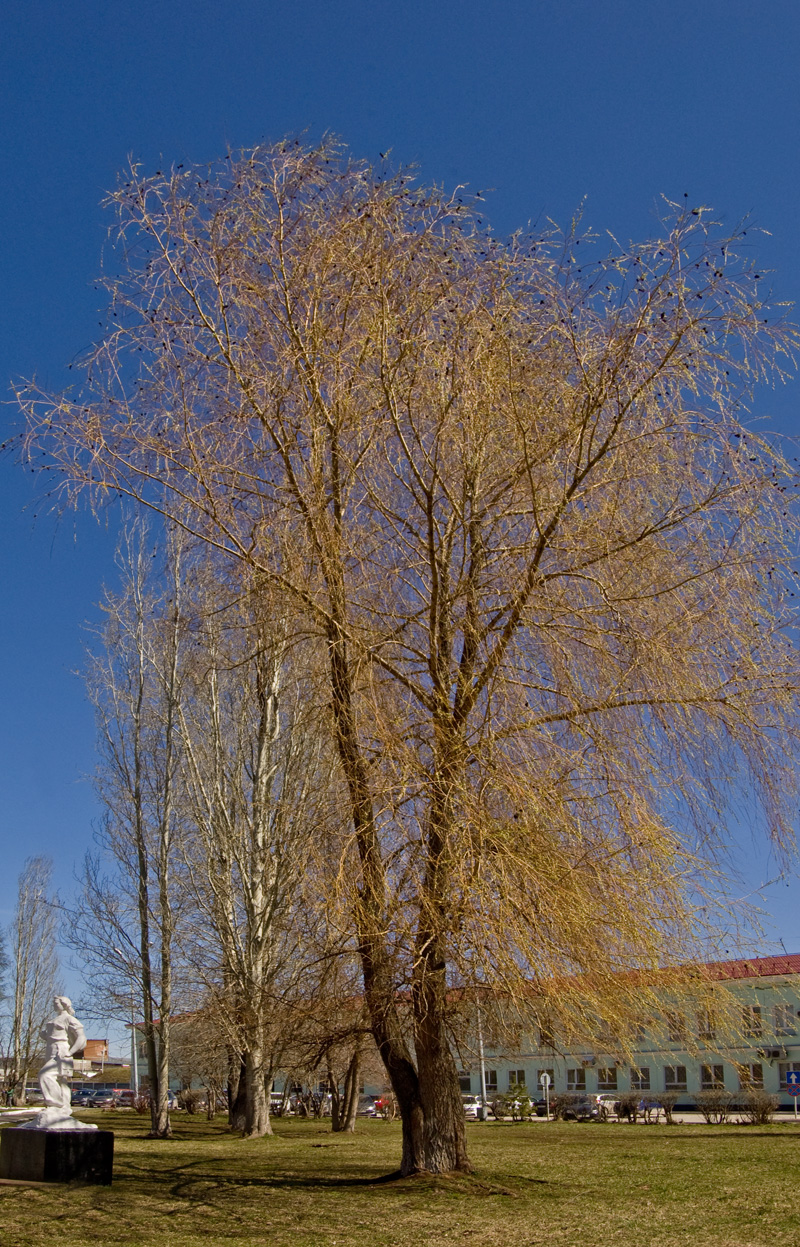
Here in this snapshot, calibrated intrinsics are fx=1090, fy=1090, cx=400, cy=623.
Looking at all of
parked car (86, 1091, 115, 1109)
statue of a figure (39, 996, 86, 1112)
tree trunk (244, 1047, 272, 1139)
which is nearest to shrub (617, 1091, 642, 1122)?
tree trunk (244, 1047, 272, 1139)

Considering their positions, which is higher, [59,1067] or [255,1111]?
[59,1067]

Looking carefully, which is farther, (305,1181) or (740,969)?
(305,1181)

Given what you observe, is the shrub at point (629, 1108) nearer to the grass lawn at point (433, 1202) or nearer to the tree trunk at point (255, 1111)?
the tree trunk at point (255, 1111)

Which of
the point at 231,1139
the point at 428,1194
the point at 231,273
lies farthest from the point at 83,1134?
the point at 231,1139

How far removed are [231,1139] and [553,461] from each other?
1639 cm

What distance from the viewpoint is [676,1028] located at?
26.9 ft

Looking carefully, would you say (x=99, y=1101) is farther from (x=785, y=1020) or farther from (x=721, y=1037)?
(x=785, y=1020)

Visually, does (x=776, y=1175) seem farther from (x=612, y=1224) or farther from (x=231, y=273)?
(x=231, y=273)

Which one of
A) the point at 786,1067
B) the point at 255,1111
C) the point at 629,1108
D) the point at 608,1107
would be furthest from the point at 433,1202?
the point at 786,1067

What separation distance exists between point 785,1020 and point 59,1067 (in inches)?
348

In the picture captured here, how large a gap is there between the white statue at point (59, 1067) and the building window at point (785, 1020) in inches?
299

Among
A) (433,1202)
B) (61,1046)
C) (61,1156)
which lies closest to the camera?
(433,1202)

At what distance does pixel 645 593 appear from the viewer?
335 inches

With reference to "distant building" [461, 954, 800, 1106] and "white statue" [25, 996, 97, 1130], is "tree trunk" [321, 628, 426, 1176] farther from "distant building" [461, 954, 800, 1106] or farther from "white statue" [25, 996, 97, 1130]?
"white statue" [25, 996, 97, 1130]
